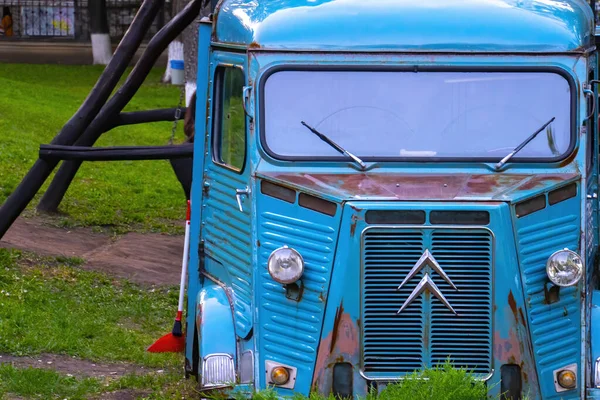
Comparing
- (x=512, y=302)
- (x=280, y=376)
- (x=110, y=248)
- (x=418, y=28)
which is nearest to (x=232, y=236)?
(x=280, y=376)

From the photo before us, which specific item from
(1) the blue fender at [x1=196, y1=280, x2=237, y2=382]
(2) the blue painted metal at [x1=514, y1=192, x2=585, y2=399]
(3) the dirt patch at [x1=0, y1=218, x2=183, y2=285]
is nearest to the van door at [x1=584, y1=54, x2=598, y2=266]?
(2) the blue painted metal at [x1=514, y1=192, x2=585, y2=399]

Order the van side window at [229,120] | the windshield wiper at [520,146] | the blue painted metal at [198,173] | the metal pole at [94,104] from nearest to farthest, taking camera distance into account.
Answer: the windshield wiper at [520,146], the van side window at [229,120], the blue painted metal at [198,173], the metal pole at [94,104]

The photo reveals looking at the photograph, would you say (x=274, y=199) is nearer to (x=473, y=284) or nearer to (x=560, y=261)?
(x=473, y=284)

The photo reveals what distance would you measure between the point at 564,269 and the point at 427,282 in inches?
26.7

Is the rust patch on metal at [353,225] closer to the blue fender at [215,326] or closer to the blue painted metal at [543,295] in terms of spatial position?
the blue painted metal at [543,295]

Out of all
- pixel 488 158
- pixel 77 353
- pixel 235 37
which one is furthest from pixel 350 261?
pixel 77 353

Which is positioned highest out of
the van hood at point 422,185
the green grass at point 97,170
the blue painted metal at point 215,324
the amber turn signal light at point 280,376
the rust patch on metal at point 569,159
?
the rust patch on metal at point 569,159

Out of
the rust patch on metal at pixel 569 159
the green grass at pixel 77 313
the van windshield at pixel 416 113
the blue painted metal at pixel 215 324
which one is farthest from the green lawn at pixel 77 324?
the rust patch on metal at pixel 569 159

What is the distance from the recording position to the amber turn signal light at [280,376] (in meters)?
5.64

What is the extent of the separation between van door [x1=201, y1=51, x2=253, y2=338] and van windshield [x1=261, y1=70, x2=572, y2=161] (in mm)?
283

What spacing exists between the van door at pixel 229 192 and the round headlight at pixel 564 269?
1525 millimetres

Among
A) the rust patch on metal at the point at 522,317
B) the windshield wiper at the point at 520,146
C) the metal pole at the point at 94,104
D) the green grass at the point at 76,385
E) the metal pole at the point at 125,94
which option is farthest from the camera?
the metal pole at the point at 94,104

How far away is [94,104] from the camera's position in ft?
36.0

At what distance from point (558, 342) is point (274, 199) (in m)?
1.58
